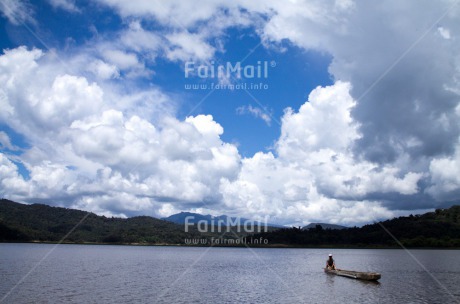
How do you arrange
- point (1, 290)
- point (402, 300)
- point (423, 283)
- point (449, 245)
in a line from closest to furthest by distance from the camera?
1. point (402, 300)
2. point (1, 290)
3. point (423, 283)
4. point (449, 245)

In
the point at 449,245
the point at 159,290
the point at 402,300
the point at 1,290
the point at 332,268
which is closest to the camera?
the point at 402,300

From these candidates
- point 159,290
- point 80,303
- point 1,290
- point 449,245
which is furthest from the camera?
point 449,245

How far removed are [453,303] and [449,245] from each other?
18286 centimetres

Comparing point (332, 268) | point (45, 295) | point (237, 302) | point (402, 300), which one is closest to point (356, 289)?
point (402, 300)

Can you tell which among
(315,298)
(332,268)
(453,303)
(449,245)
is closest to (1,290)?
(315,298)

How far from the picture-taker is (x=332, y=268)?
7469 cm

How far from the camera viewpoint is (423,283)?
5831 centimetres

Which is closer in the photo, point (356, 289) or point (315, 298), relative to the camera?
point (315, 298)

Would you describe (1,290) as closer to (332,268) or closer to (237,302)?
(237,302)

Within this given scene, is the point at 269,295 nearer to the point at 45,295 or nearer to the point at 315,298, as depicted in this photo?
the point at 315,298

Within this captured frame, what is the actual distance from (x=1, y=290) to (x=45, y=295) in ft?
21.8

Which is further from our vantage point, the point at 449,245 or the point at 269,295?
the point at 449,245

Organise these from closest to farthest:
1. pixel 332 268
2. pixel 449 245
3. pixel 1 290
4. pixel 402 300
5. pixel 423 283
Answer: pixel 402 300
pixel 1 290
pixel 423 283
pixel 332 268
pixel 449 245

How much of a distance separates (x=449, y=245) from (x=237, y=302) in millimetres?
193201
